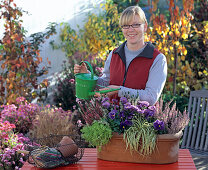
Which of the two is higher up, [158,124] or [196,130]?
[158,124]

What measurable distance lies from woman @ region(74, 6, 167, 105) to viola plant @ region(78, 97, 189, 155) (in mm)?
158

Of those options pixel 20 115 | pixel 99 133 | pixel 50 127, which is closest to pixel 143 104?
pixel 99 133

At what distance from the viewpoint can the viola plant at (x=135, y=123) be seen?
68.2 inches

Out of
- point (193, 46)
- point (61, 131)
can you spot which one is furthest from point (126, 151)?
point (193, 46)

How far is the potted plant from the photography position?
5.71ft

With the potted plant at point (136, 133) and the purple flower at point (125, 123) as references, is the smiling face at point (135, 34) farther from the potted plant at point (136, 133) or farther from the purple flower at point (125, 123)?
the purple flower at point (125, 123)

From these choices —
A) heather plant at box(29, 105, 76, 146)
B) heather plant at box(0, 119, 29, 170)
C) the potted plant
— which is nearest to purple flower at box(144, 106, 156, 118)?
the potted plant

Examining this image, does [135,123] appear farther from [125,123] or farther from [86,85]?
[86,85]

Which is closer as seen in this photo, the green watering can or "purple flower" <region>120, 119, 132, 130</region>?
"purple flower" <region>120, 119, 132, 130</region>

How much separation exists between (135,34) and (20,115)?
2545 millimetres

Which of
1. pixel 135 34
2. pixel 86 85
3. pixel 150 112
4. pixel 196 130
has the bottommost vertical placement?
pixel 196 130

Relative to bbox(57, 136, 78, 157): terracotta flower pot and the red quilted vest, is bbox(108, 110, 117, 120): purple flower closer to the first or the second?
bbox(57, 136, 78, 157): terracotta flower pot

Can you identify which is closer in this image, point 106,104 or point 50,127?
point 106,104

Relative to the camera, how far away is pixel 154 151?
1757 millimetres
